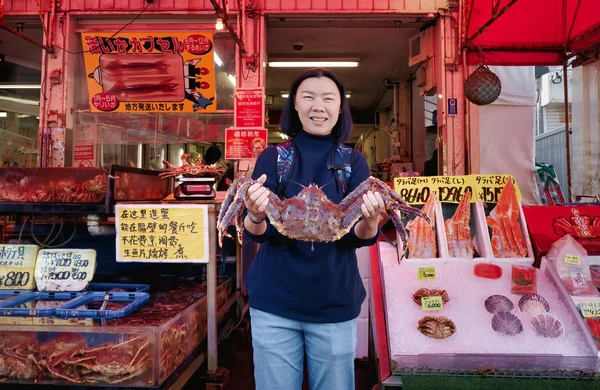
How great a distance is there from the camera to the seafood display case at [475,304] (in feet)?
6.55

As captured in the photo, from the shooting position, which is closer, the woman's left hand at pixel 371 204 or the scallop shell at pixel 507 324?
the woman's left hand at pixel 371 204

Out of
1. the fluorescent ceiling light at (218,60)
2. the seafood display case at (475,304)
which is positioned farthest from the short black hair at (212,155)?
the seafood display case at (475,304)

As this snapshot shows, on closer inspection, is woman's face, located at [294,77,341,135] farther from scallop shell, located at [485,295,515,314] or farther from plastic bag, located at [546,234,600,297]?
plastic bag, located at [546,234,600,297]

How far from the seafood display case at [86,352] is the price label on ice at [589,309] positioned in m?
2.36

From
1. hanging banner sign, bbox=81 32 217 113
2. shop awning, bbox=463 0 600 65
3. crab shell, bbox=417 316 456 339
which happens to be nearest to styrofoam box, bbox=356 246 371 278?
crab shell, bbox=417 316 456 339

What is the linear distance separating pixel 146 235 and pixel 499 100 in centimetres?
451

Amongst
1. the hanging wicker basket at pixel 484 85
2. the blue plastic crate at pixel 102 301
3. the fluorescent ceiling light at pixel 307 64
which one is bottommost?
the blue plastic crate at pixel 102 301

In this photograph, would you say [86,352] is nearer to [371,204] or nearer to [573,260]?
[371,204]

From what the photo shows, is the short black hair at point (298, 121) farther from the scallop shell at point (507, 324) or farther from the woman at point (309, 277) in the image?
the scallop shell at point (507, 324)

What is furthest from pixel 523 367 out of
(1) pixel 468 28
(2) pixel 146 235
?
(1) pixel 468 28

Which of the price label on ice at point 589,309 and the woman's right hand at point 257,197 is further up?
the woman's right hand at point 257,197

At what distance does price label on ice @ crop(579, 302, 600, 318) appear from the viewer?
222 cm

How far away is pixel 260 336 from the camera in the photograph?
5.05ft

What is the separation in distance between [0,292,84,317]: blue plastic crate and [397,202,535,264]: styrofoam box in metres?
2.15
